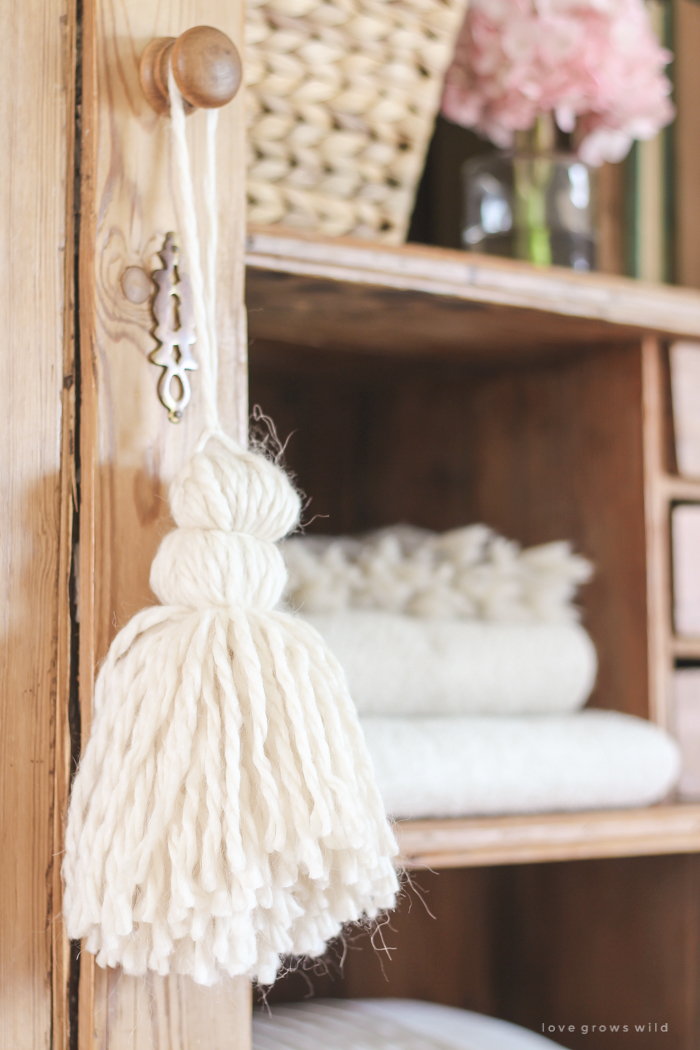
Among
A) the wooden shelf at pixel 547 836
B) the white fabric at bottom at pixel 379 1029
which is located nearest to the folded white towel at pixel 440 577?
the wooden shelf at pixel 547 836

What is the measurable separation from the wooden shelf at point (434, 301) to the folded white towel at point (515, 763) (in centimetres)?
29

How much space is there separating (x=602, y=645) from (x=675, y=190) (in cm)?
47

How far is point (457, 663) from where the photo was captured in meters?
0.65

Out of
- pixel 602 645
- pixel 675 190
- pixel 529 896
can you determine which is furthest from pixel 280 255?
pixel 529 896

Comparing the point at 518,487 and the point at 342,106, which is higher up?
the point at 342,106

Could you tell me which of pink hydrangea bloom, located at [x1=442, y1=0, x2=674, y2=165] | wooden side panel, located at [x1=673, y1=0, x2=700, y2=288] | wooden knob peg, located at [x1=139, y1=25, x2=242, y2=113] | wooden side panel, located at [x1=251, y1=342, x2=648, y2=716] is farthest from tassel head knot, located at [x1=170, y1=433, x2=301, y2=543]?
wooden side panel, located at [x1=673, y1=0, x2=700, y2=288]

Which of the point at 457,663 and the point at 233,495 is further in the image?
the point at 457,663

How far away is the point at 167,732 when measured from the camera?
0.38m

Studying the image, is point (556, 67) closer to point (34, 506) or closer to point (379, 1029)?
point (34, 506)

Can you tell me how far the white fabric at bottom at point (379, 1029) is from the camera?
0.62 metres

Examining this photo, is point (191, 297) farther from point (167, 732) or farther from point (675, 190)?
point (675, 190)

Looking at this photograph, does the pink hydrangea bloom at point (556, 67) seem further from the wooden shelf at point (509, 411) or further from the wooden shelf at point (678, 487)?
the wooden shelf at point (678, 487)

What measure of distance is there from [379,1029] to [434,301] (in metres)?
0.53
